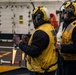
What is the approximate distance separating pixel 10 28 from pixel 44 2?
1.93 metres

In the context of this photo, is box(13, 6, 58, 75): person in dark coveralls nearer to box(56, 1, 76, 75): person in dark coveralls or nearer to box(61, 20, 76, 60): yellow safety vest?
box(56, 1, 76, 75): person in dark coveralls

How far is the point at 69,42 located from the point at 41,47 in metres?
0.60

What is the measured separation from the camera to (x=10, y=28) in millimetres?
13805

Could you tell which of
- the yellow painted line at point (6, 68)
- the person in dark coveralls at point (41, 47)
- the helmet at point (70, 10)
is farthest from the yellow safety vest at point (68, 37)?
the yellow painted line at point (6, 68)

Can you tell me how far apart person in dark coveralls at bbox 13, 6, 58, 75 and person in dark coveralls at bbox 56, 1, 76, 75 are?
18cm

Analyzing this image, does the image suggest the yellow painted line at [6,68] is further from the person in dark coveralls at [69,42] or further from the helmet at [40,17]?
the helmet at [40,17]

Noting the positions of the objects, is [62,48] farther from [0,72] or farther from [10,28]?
[10,28]

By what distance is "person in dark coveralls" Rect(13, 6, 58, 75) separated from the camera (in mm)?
4383

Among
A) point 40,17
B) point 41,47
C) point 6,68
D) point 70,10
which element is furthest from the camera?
point 6,68

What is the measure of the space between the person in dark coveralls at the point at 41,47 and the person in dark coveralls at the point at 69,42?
0.58 feet

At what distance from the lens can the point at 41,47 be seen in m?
4.39

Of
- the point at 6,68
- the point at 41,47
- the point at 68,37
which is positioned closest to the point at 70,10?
the point at 68,37

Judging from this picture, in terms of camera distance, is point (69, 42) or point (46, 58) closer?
point (46, 58)

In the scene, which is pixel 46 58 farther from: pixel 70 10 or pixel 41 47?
pixel 70 10
